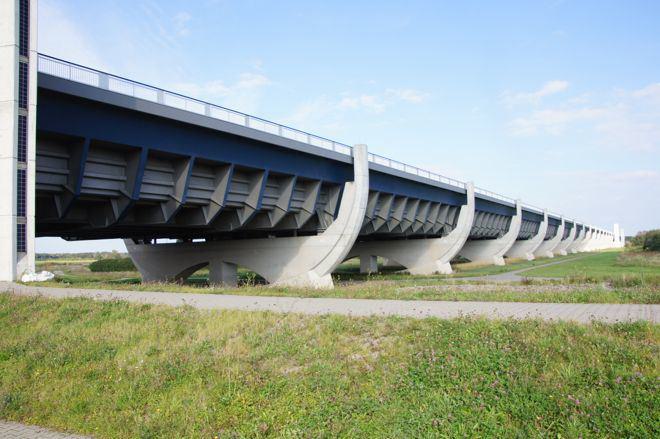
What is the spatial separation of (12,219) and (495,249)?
61803 mm

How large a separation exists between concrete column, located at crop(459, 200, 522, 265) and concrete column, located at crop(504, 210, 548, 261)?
49.0 feet

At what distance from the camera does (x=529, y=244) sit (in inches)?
3159

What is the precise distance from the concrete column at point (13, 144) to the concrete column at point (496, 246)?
2358 inches

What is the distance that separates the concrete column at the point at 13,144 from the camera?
1412cm

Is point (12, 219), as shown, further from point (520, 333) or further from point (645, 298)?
point (645, 298)

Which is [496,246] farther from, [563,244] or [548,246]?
[563,244]

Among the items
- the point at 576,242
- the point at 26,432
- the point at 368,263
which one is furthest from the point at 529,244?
the point at 26,432

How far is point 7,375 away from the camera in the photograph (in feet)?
25.8

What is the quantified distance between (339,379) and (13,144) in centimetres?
1281

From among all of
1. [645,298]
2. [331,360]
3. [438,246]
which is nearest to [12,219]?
[331,360]

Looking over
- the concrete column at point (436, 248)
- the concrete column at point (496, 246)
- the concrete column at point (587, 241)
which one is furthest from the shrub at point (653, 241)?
the concrete column at point (587, 241)

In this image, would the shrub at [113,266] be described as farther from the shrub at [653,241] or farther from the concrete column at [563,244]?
the concrete column at [563,244]

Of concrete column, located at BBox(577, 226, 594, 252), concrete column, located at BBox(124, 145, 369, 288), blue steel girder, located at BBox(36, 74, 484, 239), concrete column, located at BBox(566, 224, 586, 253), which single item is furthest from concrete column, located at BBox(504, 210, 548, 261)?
concrete column, located at BBox(124, 145, 369, 288)

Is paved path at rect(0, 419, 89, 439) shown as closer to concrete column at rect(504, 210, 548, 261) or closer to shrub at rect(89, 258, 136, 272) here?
shrub at rect(89, 258, 136, 272)
